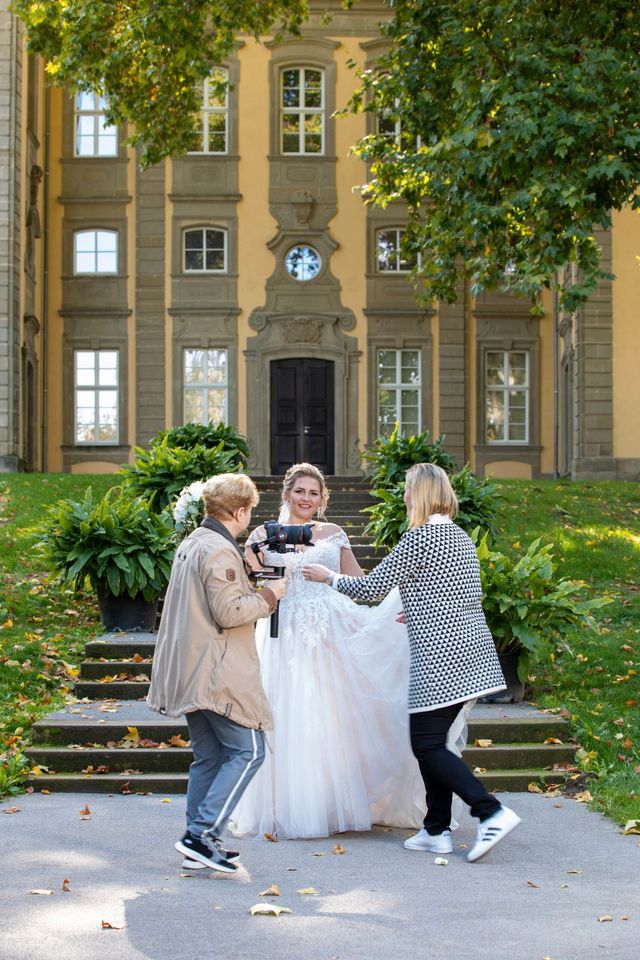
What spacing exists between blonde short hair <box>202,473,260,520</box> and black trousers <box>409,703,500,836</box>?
1.29 metres

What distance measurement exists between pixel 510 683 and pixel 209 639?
15.2ft

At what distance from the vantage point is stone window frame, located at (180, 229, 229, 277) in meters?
28.4

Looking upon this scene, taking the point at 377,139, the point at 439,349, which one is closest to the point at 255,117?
the point at 439,349

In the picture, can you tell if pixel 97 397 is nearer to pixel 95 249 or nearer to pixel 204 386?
pixel 204 386

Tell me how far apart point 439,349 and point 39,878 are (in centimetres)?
2351

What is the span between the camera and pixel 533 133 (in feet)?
46.3

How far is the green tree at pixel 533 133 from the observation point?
14109 millimetres

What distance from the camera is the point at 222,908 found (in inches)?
213

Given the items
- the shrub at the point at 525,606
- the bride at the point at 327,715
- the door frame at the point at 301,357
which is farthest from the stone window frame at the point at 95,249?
the bride at the point at 327,715

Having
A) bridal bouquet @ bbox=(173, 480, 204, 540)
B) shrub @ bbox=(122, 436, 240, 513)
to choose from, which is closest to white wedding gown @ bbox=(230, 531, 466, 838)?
bridal bouquet @ bbox=(173, 480, 204, 540)

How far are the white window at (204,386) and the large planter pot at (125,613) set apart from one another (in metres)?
16.3

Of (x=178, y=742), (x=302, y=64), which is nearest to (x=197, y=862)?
(x=178, y=742)

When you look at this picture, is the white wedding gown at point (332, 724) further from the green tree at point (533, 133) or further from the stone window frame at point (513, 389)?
the stone window frame at point (513, 389)

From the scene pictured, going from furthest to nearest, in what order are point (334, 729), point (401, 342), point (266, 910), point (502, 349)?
1. point (502, 349)
2. point (401, 342)
3. point (334, 729)
4. point (266, 910)
